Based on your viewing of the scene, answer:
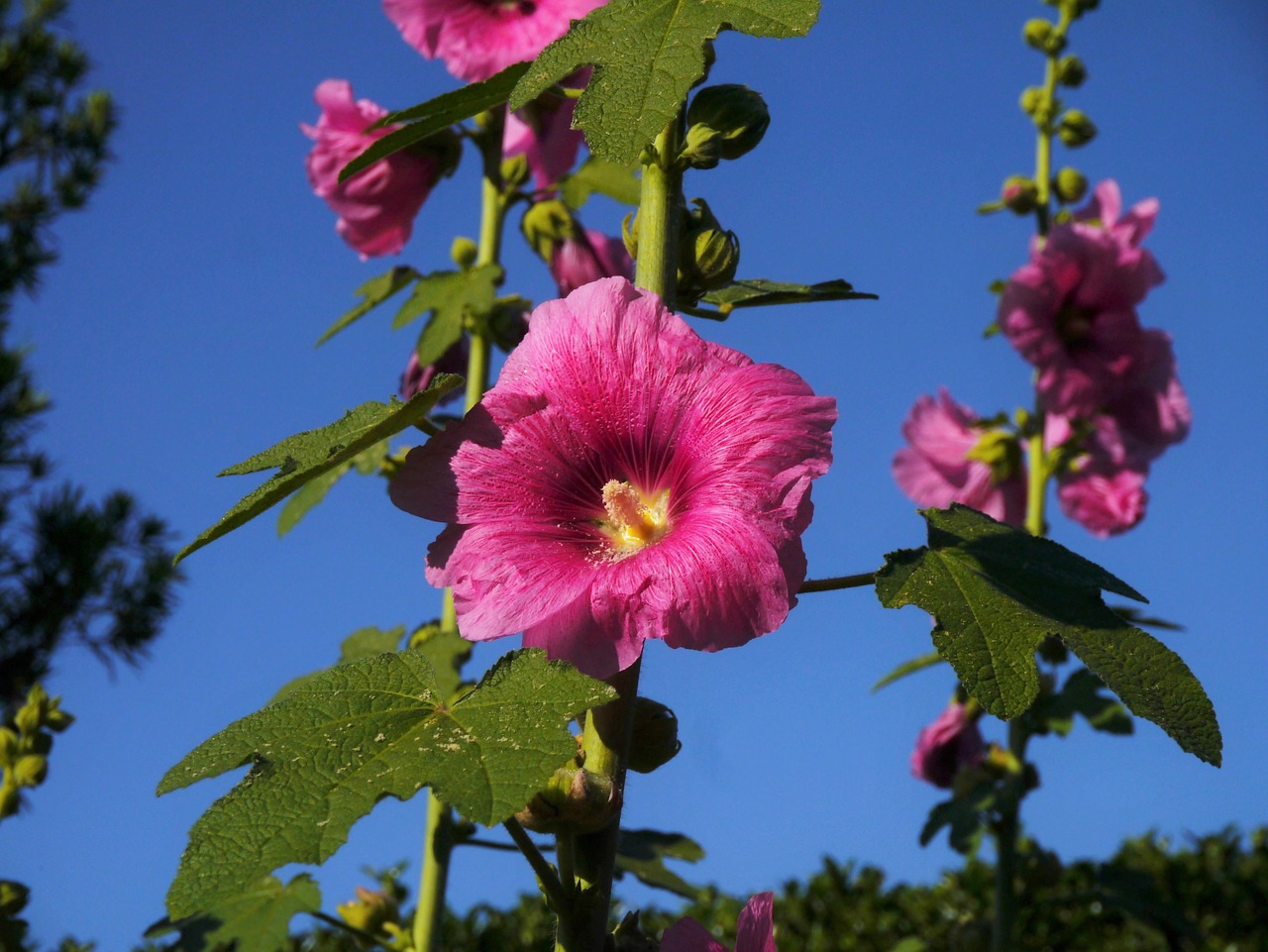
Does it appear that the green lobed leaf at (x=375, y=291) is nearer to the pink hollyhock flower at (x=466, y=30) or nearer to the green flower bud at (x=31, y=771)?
the pink hollyhock flower at (x=466, y=30)

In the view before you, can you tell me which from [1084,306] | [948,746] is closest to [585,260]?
[1084,306]

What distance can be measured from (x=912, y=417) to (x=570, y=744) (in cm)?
287

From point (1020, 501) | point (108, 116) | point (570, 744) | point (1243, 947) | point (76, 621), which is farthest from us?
point (108, 116)

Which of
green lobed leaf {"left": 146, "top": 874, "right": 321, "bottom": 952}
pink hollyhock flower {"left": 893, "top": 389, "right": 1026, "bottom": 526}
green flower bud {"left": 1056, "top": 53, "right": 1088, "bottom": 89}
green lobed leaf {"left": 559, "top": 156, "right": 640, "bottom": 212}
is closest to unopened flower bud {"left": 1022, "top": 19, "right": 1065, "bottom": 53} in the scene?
green flower bud {"left": 1056, "top": 53, "right": 1088, "bottom": 89}

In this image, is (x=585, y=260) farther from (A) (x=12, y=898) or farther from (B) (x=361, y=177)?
(A) (x=12, y=898)

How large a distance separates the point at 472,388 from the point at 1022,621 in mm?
1397

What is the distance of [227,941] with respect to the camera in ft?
5.52

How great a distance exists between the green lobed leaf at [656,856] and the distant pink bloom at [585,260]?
95cm

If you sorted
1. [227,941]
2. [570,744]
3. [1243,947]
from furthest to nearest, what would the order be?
[1243,947] < [227,941] < [570,744]

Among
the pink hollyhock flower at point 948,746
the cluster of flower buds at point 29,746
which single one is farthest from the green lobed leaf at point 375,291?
the pink hollyhock flower at point 948,746

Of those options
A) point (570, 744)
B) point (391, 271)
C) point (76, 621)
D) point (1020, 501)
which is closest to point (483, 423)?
point (570, 744)

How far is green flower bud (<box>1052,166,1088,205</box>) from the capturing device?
3.40 m

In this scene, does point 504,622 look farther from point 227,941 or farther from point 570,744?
point 227,941

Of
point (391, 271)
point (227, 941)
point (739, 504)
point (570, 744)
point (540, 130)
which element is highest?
point (540, 130)
